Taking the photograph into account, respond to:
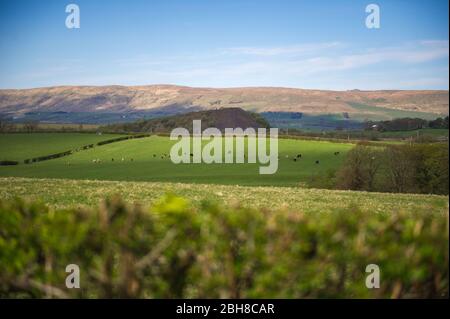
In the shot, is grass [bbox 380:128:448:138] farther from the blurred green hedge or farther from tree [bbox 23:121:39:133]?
the blurred green hedge

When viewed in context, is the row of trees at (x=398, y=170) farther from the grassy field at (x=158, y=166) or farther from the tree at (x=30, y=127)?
the tree at (x=30, y=127)

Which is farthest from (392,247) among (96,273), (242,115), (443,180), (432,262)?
(242,115)

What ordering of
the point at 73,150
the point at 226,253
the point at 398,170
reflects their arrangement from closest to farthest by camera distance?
the point at 226,253 < the point at 398,170 < the point at 73,150

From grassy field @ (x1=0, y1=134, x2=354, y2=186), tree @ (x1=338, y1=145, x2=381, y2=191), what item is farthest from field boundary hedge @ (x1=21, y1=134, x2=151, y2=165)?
tree @ (x1=338, y1=145, x2=381, y2=191)

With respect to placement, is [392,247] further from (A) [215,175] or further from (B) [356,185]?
(A) [215,175]

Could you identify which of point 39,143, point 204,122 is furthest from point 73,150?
point 204,122

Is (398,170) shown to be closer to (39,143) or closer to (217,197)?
(217,197)
